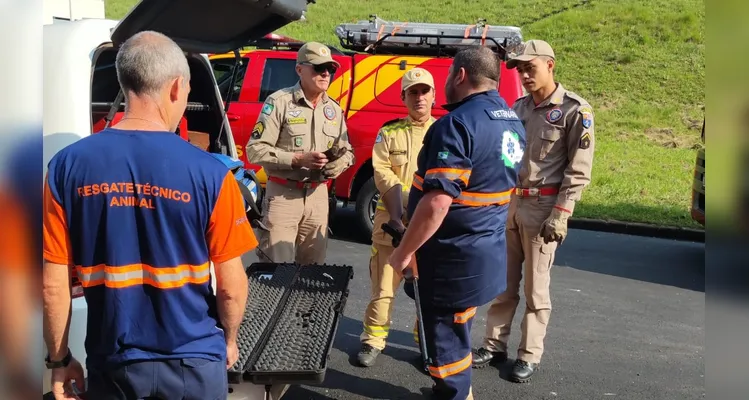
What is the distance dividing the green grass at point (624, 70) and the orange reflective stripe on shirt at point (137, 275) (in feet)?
26.0

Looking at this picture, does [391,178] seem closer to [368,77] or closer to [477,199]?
[477,199]

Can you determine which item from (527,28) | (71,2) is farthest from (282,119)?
(527,28)

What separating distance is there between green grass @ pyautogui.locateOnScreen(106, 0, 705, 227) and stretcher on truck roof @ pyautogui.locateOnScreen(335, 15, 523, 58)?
111 inches

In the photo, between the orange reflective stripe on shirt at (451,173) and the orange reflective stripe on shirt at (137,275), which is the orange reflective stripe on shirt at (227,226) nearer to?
the orange reflective stripe on shirt at (137,275)

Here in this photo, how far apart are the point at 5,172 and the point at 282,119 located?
3.48 metres

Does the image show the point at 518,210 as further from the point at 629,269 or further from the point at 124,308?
the point at 629,269

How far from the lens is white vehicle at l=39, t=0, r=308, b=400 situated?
8.40 ft

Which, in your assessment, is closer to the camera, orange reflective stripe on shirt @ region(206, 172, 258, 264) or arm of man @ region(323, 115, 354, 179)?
orange reflective stripe on shirt @ region(206, 172, 258, 264)

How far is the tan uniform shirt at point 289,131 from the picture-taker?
431 centimetres

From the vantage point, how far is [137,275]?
6.68 ft

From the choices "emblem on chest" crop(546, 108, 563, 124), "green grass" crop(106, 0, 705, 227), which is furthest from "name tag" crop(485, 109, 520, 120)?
"green grass" crop(106, 0, 705, 227)

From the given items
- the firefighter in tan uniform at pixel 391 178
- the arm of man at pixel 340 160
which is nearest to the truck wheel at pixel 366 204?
the arm of man at pixel 340 160

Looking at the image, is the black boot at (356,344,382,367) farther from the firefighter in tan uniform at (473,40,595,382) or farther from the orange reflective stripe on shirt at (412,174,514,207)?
the orange reflective stripe on shirt at (412,174,514,207)

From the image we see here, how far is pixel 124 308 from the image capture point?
203 cm
